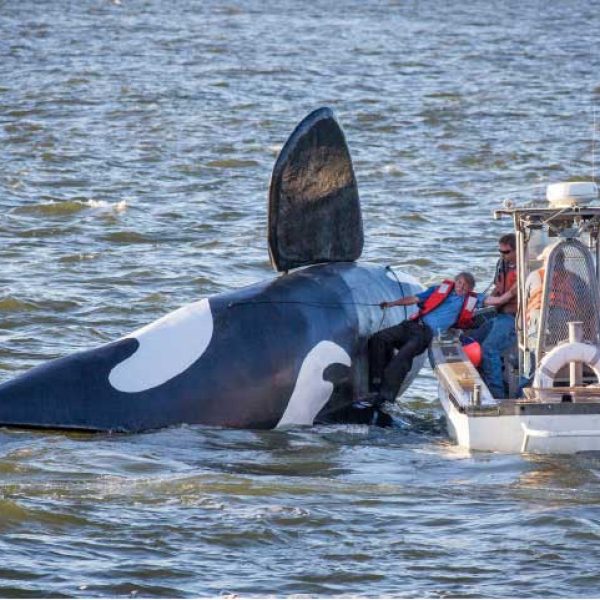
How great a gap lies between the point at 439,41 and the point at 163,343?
121 ft

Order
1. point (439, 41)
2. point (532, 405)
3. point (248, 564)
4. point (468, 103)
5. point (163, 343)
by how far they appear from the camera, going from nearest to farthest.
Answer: point (248, 564) < point (532, 405) < point (163, 343) < point (468, 103) < point (439, 41)

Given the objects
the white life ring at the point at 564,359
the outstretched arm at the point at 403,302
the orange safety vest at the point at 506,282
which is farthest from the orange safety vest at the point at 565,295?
the outstretched arm at the point at 403,302

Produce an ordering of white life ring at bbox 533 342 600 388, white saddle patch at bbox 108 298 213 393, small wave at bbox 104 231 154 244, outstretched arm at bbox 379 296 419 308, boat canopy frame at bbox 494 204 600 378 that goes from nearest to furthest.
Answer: white life ring at bbox 533 342 600 388
white saddle patch at bbox 108 298 213 393
boat canopy frame at bbox 494 204 600 378
outstretched arm at bbox 379 296 419 308
small wave at bbox 104 231 154 244

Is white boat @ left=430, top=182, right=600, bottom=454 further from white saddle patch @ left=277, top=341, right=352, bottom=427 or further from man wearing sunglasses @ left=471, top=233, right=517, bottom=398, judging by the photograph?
white saddle patch @ left=277, top=341, right=352, bottom=427

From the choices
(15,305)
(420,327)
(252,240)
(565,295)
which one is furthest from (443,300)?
(252,240)

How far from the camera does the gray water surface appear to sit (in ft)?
34.8

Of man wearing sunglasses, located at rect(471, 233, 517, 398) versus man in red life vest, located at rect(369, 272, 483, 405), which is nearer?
man wearing sunglasses, located at rect(471, 233, 517, 398)

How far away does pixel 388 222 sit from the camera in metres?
24.9

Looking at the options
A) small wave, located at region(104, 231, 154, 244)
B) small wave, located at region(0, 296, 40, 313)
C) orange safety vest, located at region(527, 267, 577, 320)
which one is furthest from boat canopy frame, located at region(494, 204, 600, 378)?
small wave, located at region(104, 231, 154, 244)

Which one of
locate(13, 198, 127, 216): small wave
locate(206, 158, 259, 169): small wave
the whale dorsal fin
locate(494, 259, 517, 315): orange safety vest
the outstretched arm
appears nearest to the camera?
locate(494, 259, 517, 315): orange safety vest

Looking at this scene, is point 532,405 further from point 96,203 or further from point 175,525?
point 96,203

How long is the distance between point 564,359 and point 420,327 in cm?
229

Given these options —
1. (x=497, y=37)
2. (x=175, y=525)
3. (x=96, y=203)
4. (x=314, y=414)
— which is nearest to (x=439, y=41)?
(x=497, y=37)

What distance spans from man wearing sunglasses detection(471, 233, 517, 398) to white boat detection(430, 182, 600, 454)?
10 cm
